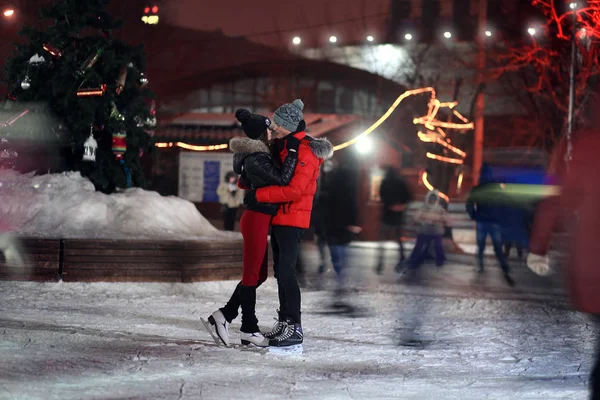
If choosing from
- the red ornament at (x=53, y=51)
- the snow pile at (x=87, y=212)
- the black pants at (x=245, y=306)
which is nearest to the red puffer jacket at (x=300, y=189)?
the black pants at (x=245, y=306)

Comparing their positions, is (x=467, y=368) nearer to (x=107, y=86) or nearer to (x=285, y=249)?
(x=285, y=249)

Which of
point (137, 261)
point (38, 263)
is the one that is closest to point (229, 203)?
point (137, 261)

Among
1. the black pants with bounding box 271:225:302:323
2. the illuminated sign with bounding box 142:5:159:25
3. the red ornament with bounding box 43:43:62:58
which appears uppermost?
the illuminated sign with bounding box 142:5:159:25

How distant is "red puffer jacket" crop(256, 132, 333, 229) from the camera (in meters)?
7.13

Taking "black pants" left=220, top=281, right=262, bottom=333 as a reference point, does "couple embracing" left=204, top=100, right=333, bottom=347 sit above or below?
above

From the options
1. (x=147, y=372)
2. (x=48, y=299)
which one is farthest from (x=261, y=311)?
(x=147, y=372)

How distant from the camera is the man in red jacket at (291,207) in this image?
7180 mm

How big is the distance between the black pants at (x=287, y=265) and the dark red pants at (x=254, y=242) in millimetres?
80

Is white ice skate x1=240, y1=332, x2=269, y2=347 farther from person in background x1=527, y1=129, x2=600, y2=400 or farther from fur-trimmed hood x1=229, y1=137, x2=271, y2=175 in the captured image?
person in background x1=527, y1=129, x2=600, y2=400

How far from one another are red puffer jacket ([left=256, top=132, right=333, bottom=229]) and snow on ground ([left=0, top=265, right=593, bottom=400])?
97 cm

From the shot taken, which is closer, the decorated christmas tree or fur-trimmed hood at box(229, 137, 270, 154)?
fur-trimmed hood at box(229, 137, 270, 154)

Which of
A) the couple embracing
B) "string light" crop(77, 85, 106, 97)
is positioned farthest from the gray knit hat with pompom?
"string light" crop(77, 85, 106, 97)

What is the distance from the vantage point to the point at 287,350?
7.43 m

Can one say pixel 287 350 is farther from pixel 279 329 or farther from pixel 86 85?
pixel 86 85
